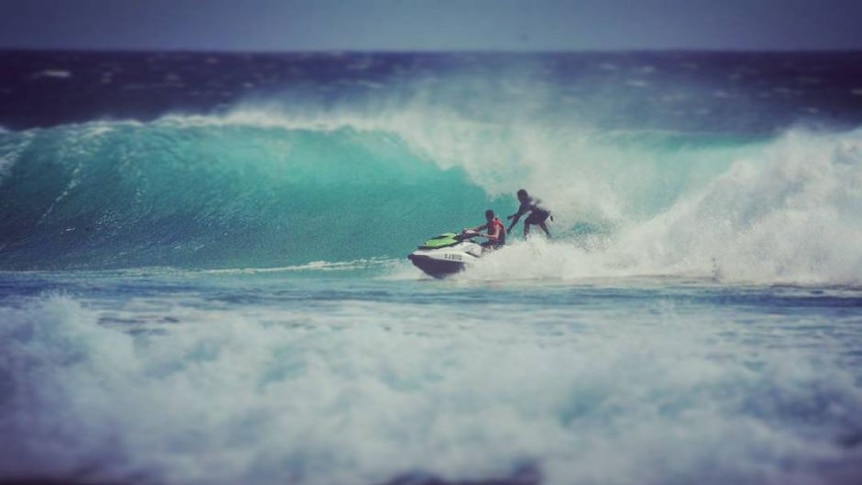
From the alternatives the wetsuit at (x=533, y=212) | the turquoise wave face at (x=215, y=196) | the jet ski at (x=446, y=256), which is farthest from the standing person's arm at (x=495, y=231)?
the turquoise wave face at (x=215, y=196)

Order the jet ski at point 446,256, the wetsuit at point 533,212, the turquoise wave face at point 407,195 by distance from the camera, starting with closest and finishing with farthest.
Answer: the jet ski at point 446,256 → the turquoise wave face at point 407,195 → the wetsuit at point 533,212

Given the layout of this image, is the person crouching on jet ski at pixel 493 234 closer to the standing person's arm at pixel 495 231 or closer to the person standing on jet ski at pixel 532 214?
the standing person's arm at pixel 495 231

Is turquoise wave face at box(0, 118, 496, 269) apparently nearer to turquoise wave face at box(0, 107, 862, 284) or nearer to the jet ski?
turquoise wave face at box(0, 107, 862, 284)

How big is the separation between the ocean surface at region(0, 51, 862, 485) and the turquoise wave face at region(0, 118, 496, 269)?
52 millimetres

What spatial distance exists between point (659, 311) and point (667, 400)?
2096mm

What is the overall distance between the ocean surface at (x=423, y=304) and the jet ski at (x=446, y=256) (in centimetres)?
12

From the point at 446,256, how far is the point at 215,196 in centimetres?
444

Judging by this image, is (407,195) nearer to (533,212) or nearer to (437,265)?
(533,212)

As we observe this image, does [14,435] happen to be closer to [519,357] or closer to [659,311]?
[519,357]

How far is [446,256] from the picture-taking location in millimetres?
8141

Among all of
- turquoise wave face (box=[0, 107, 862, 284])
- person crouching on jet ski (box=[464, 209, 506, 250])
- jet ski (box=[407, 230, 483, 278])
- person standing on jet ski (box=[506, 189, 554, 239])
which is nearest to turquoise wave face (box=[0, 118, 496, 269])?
turquoise wave face (box=[0, 107, 862, 284])

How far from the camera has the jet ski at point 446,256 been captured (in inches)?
320

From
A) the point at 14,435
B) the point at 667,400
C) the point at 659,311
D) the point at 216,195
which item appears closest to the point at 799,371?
the point at 667,400

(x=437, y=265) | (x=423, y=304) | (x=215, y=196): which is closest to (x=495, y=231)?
(x=437, y=265)
